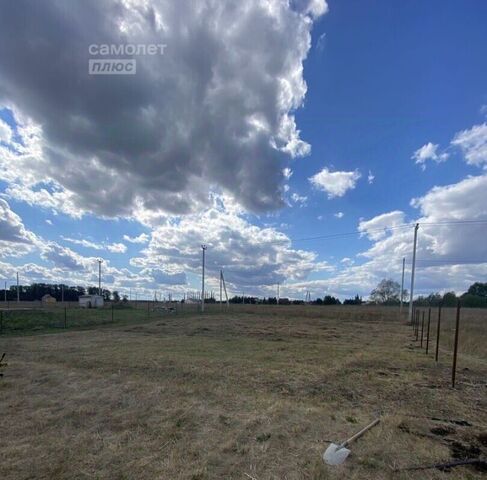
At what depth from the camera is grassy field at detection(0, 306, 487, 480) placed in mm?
3664

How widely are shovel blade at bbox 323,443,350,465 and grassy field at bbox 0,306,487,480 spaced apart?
0.12 m

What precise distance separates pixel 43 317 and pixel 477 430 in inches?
942

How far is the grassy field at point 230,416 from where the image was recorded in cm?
366

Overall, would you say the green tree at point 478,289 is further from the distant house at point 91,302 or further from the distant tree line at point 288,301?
the distant house at point 91,302

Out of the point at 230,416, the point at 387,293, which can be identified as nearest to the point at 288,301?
the point at 387,293

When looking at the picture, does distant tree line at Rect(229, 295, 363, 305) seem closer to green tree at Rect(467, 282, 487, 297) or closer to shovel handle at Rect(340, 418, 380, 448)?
green tree at Rect(467, 282, 487, 297)

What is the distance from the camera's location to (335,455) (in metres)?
3.77

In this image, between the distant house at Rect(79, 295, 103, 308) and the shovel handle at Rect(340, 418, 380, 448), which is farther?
the distant house at Rect(79, 295, 103, 308)

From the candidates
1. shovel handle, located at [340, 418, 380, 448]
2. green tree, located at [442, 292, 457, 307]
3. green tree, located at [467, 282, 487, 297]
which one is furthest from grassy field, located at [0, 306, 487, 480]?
green tree, located at [467, 282, 487, 297]

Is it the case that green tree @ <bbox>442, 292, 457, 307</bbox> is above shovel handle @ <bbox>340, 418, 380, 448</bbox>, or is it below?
below

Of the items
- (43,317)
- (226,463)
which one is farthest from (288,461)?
(43,317)

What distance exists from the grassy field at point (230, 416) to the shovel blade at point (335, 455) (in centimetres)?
12

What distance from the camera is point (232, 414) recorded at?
519 cm

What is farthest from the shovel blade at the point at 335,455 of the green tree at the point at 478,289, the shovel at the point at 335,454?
the green tree at the point at 478,289
